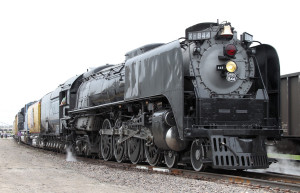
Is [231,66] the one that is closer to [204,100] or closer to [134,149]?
[204,100]

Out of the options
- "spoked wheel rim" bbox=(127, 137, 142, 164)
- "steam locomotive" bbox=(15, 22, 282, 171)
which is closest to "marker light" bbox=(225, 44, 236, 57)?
"steam locomotive" bbox=(15, 22, 282, 171)

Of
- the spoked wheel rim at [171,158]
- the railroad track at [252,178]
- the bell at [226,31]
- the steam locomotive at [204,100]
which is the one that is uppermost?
the bell at [226,31]

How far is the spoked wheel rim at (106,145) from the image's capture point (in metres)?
15.4

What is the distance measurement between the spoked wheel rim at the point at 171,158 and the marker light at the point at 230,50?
3.10 m

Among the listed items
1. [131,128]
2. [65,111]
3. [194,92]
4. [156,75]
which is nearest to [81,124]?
[65,111]

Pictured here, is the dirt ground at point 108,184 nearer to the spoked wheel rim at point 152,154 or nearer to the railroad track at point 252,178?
the railroad track at point 252,178

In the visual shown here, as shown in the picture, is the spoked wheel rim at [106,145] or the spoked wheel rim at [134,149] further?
the spoked wheel rim at [106,145]

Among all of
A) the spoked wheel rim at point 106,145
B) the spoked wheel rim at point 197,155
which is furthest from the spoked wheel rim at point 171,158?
the spoked wheel rim at point 106,145

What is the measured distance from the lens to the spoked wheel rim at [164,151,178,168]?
36.7ft

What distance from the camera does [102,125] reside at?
53.4 feet

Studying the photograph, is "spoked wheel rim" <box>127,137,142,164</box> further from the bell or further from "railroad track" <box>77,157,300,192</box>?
the bell

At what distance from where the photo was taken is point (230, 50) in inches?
411

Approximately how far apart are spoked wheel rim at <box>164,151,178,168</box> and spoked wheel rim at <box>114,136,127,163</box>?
2693 mm

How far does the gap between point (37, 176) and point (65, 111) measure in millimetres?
10224
